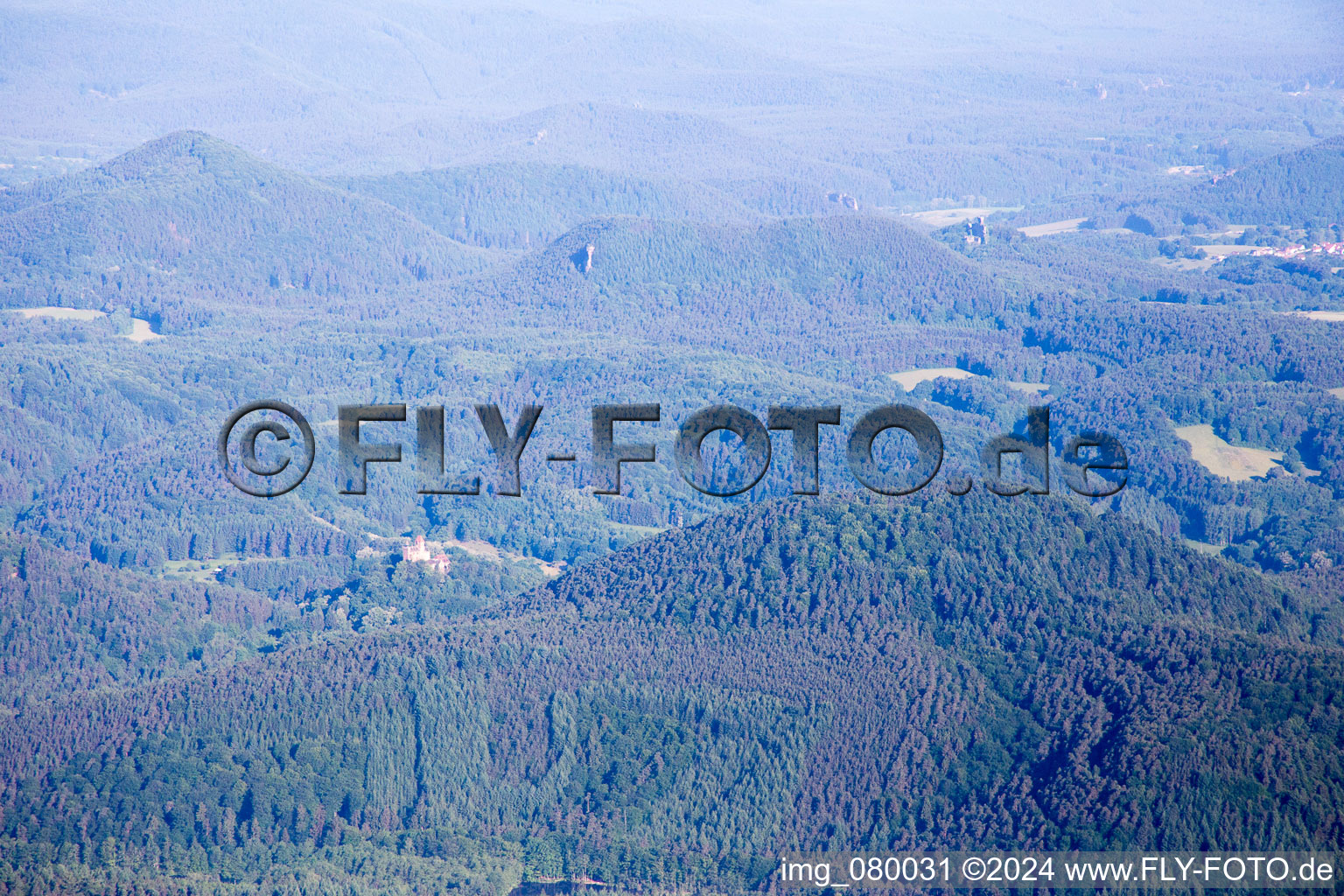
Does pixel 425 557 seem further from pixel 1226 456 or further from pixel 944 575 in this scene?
pixel 1226 456

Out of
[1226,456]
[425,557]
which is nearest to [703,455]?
[425,557]

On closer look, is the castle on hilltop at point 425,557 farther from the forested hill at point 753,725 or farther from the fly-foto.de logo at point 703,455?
the forested hill at point 753,725

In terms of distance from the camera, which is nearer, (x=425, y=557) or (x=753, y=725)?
(x=753, y=725)

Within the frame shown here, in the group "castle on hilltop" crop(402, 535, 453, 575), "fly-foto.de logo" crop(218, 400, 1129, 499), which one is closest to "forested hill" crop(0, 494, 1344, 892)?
"fly-foto.de logo" crop(218, 400, 1129, 499)

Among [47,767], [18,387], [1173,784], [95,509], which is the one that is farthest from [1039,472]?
[18,387]

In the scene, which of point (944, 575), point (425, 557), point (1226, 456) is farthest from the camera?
point (1226, 456)

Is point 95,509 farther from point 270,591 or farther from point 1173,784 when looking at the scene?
point 1173,784

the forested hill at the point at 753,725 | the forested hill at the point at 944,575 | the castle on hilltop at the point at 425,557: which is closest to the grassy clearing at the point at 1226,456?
the forested hill at the point at 944,575

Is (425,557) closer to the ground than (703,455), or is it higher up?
closer to the ground

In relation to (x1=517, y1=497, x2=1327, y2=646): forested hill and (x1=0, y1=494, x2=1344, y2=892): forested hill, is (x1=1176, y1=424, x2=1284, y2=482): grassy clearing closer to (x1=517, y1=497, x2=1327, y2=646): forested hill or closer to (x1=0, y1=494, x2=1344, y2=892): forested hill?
(x1=517, y1=497, x2=1327, y2=646): forested hill
